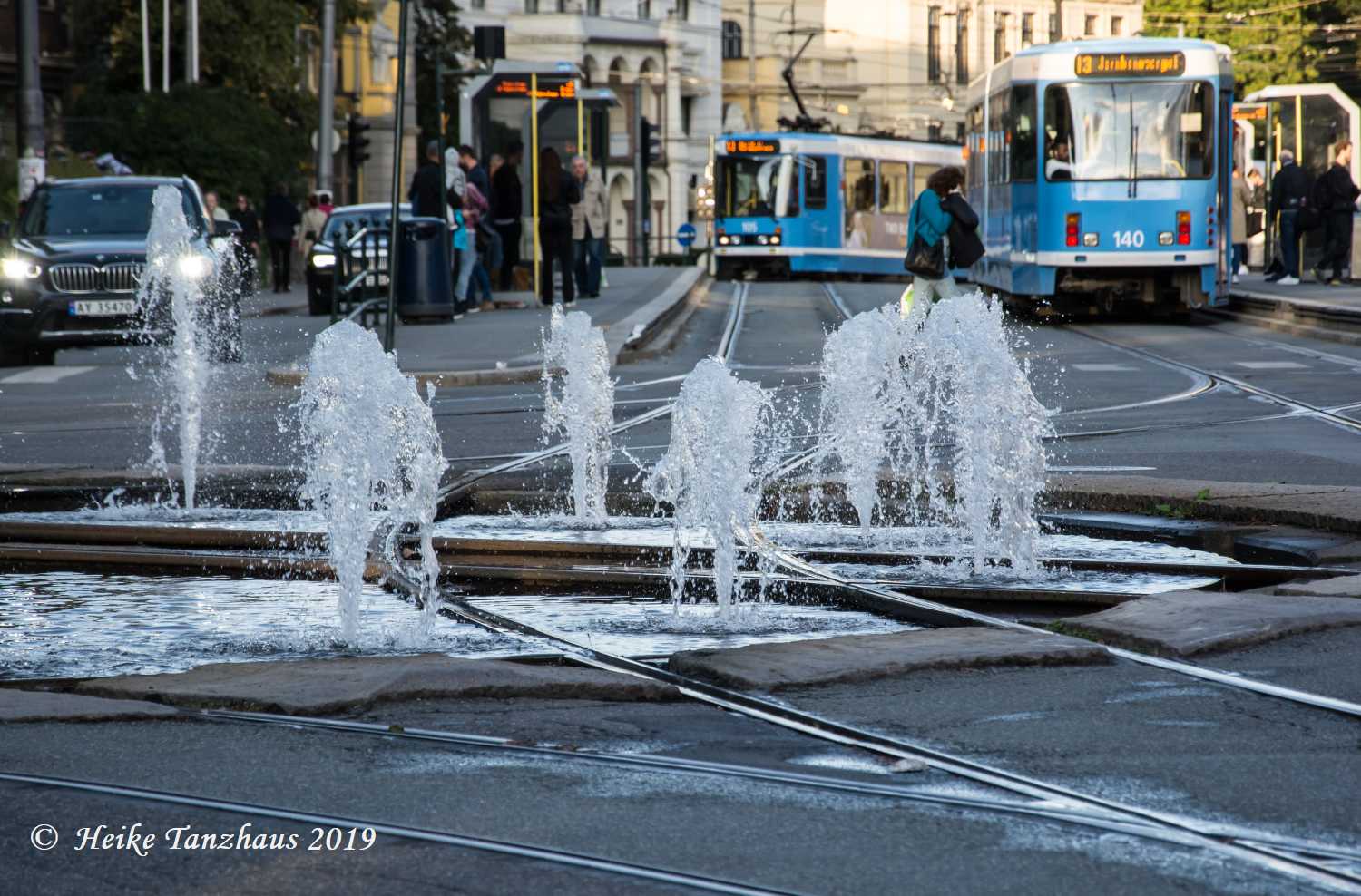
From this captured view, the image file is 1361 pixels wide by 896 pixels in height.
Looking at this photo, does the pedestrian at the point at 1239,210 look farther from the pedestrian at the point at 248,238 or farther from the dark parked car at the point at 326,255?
the pedestrian at the point at 248,238

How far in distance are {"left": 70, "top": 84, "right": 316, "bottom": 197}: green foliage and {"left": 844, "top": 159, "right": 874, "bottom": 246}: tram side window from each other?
11.5 meters

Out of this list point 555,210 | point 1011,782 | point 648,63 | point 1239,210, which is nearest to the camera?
point 1011,782

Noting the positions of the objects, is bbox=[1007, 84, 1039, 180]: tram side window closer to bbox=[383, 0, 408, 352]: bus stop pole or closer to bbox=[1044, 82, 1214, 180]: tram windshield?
bbox=[1044, 82, 1214, 180]: tram windshield

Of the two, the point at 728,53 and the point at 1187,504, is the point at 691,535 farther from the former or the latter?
the point at 728,53

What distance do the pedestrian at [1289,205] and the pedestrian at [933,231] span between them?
1372 centimetres

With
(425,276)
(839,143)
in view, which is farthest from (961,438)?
(839,143)

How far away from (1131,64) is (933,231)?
7980 millimetres

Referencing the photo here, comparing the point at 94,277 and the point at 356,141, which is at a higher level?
the point at 356,141

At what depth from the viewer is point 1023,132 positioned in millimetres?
26359

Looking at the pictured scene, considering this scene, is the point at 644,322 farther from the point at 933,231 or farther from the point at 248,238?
the point at 248,238

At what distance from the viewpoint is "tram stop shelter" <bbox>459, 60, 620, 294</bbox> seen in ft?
101

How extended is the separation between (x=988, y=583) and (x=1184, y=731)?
2.62m

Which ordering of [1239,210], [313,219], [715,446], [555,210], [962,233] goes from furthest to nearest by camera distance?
[313,219] < [1239,210] < [555,210] < [962,233] < [715,446]

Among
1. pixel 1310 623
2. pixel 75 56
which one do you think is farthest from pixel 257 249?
pixel 1310 623
